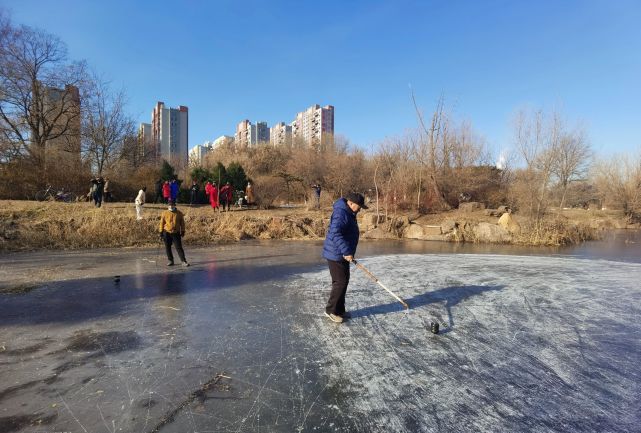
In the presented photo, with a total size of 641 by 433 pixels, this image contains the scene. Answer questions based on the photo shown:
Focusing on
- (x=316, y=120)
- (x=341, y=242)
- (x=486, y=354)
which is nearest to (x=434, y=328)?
(x=486, y=354)

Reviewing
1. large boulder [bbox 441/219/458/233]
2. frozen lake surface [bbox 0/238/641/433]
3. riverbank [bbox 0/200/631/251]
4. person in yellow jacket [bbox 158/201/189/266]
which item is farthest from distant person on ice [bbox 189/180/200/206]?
frozen lake surface [bbox 0/238/641/433]

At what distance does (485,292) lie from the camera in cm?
752

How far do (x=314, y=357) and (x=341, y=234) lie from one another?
1.81 meters

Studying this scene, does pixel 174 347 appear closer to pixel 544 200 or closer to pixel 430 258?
pixel 430 258

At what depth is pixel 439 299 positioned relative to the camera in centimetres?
697

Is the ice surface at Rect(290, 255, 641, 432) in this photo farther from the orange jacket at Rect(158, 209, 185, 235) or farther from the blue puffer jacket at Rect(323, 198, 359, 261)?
the orange jacket at Rect(158, 209, 185, 235)

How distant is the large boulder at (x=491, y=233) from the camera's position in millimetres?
18328

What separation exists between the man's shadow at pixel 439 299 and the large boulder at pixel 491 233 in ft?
37.4

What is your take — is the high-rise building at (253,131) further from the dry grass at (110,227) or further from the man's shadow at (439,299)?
the man's shadow at (439,299)

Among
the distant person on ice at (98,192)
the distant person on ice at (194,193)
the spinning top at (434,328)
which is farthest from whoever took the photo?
the distant person on ice at (194,193)

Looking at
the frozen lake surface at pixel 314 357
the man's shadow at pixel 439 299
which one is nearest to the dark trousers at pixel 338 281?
the frozen lake surface at pixel 314 357

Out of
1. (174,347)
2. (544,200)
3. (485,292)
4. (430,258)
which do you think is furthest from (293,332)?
(544,200)

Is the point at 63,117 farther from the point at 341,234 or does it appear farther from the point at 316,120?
the point at 316,120

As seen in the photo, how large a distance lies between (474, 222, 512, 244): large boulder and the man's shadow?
449 inches
